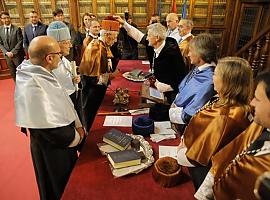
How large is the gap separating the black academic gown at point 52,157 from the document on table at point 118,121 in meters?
0.38

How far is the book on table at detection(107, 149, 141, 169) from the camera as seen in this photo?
4.77ft

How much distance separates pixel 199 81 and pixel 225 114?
56cm

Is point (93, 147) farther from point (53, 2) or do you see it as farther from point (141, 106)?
point (53, 2)

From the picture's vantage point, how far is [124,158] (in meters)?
1.48

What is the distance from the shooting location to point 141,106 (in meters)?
2.31

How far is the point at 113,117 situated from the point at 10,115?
104 inches

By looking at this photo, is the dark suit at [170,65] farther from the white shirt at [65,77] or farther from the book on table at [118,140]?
the book on table at [118,140]

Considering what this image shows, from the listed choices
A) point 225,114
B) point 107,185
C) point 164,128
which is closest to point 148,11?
point 164,128

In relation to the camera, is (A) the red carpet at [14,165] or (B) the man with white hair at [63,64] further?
(A) the red carpet at [14,165]

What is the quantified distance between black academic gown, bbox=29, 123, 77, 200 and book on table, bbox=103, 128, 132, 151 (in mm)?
253

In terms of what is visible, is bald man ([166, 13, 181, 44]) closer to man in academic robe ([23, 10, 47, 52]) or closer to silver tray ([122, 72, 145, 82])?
silver tray ([122, 72, 145, 82])

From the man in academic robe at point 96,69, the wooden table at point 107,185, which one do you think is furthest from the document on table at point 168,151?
the man in academic robe at point 96,69

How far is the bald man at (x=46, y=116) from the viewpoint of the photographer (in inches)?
57.5

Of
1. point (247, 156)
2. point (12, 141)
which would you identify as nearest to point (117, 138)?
point (247, 156)
